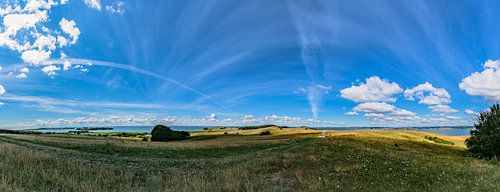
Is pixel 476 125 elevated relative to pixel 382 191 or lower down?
elevated

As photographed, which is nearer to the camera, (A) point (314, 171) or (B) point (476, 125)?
(A) point (314, 171)

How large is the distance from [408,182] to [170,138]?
350 ft

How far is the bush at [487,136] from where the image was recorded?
107ft

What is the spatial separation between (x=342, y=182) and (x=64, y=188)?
12.6m

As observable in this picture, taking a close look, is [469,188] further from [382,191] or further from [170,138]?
[170,138]

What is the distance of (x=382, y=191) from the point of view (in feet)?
39.2

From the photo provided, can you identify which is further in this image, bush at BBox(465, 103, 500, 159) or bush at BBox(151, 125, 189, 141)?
bush at BBox(151, 125, 189, 141)

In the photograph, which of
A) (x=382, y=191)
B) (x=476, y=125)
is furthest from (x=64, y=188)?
(x=476, y=125)

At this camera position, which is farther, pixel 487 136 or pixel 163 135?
pixel 163 135

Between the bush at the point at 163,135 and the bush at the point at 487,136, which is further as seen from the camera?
the bush at the point at 163,135

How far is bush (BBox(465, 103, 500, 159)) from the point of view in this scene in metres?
32.5

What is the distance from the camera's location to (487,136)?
3356 centimetres

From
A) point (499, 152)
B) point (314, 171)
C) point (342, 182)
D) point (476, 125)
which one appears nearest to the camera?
point (342, 182)

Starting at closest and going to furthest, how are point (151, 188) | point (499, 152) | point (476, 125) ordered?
point (151, 188) < point (499, 152) < point (476, 125)
